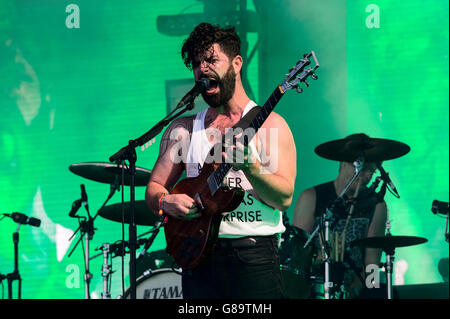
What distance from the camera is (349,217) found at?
599 centimetres

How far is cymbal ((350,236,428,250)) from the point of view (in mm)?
5457

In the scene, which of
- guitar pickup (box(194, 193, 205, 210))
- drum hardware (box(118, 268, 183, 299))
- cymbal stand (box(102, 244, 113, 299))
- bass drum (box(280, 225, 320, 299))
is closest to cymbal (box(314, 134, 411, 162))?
bass drum (box(280, 225, 320, 299))

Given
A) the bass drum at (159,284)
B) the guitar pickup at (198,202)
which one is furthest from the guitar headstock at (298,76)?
the bass drum at (159,284)

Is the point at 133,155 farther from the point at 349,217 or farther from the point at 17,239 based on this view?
the point at 17,239

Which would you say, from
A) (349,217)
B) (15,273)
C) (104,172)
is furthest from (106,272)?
(349,217)

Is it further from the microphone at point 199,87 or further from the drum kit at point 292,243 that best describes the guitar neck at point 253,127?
the drum kit at point 292,243

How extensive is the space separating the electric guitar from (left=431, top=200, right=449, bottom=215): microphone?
3.10m

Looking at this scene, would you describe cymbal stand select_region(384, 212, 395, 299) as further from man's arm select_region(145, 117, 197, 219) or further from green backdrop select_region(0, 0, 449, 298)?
man's arm select_region(145, 117, 197, 219)

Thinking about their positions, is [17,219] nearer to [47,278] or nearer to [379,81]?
[47,278]

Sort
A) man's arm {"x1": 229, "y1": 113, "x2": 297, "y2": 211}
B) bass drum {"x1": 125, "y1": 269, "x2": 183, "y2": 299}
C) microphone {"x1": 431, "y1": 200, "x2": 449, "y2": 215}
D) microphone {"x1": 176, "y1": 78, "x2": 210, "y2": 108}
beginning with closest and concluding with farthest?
man's arm {"x1": 229, "y1": 113, "x2": 297, "y2": 211} < microphone {"x1": 176, "y1": 78, "x2": 210, "y2": 108} < bass drum {"x1": 125, "y1": 269, "x2": 183, "y2": 299} < microphone {"x1": 431, "y1": 200, "x2": 449, "y2": 215}

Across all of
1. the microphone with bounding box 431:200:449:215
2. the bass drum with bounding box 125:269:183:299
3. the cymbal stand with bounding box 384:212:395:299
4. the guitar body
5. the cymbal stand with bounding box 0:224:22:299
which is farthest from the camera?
the cymbal stand with bounding box 0:224:22:299

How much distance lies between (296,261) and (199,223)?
96.7 inches

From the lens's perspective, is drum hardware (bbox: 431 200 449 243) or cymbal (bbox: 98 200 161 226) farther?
drum hardware (bbox: 431 200 449 243)

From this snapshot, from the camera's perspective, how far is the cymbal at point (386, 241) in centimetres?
546
